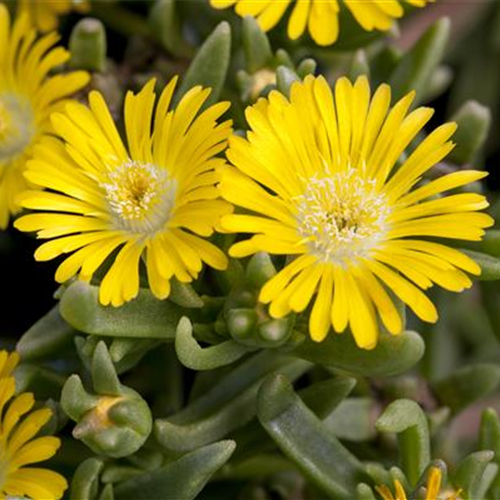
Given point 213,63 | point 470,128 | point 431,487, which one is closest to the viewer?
point 431,487

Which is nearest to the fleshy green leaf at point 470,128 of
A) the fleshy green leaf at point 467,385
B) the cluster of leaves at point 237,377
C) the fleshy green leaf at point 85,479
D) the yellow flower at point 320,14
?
the cluster of leaves at point 237,377

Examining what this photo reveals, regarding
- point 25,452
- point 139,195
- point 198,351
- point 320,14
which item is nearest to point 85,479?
point 25,452

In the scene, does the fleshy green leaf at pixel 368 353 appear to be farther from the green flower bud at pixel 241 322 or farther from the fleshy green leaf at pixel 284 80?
the fleshy green leaf at pixel 284 80

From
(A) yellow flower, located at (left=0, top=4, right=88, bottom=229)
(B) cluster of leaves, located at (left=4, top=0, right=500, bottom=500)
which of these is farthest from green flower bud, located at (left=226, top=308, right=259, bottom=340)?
(A) yellow flower, located at (left=0, top=4, right=88, bottom=229)

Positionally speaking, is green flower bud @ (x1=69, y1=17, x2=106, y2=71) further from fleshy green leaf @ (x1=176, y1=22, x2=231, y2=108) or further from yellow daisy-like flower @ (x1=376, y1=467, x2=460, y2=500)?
yellow daisy-like flower @ (x1=376, y1=467, x2=460, y2=500)

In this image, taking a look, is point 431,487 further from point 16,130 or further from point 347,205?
point 16,130
